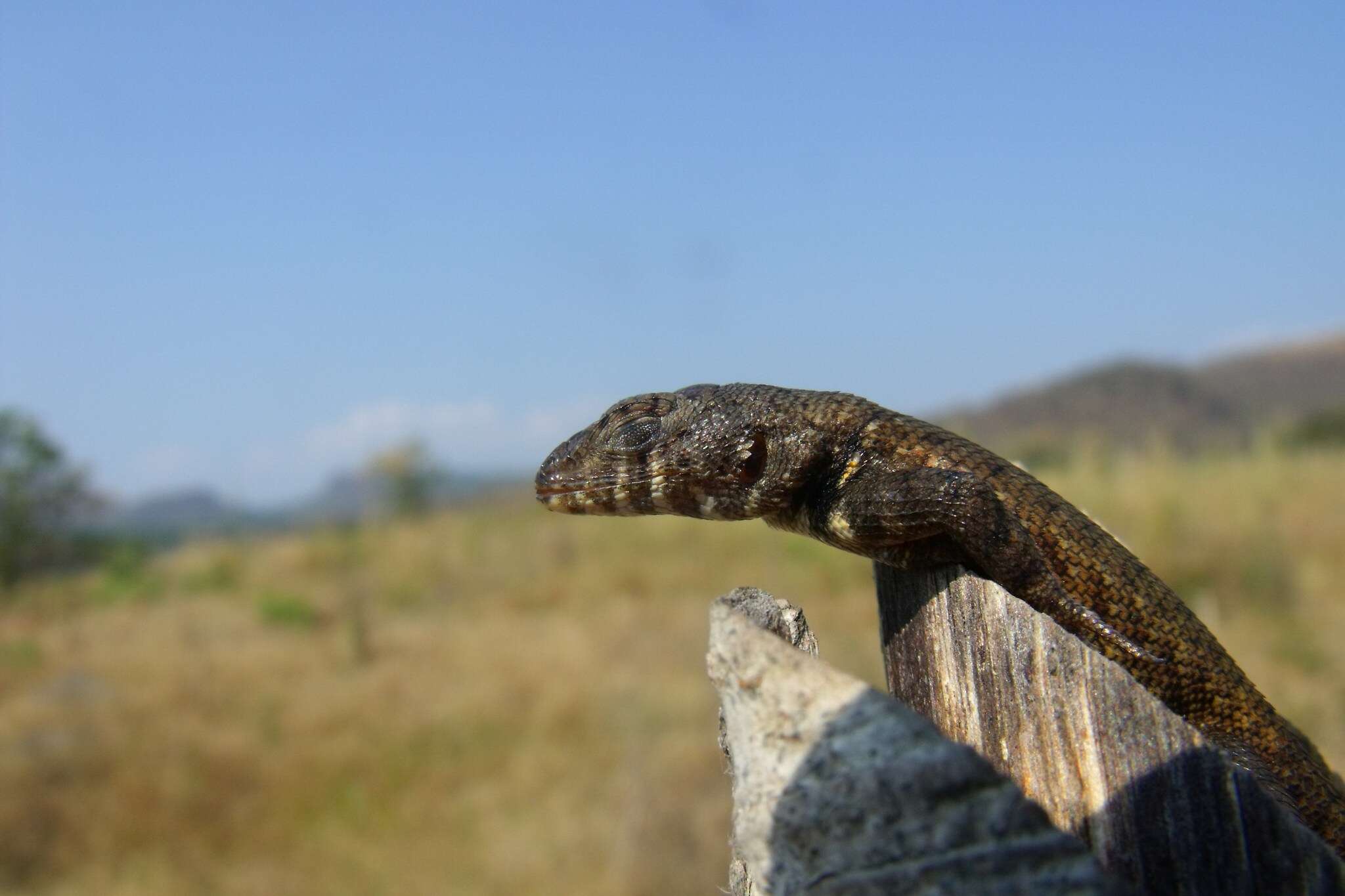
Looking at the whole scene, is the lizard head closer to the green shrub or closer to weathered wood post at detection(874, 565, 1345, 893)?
weathered wood post at detection(874, 565, 1345, 893)

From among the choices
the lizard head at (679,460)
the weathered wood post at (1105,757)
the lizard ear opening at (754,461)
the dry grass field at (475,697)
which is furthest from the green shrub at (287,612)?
the weathered wood post at (1105,757)

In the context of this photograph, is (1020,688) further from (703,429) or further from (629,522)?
(629,522)

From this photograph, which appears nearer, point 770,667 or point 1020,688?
point 770,667

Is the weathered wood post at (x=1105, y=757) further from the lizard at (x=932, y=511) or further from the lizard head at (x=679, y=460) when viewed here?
the lizard head at (x=679, y=460)

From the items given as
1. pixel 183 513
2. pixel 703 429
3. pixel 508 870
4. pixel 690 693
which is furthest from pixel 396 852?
pixel 183 513

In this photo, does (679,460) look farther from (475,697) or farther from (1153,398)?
(1153,398)

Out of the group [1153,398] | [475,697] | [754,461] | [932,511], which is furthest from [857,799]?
[1153,398]
